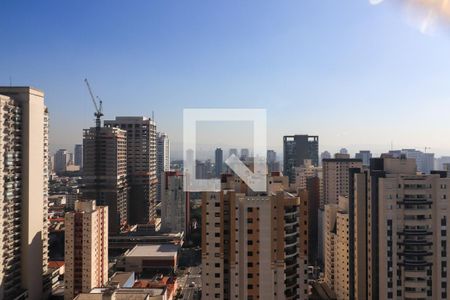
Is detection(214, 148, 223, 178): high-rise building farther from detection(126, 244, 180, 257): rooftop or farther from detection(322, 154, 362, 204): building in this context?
detection(322, 154, 362, 204): building

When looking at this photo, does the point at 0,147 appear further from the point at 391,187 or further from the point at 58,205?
the point at 58,205

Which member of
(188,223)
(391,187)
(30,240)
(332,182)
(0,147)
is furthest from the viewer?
(188,223)

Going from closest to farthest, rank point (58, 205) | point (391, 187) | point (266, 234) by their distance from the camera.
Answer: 1. point (266, 234)
2. point (391, 187)
3. point (58, 205)

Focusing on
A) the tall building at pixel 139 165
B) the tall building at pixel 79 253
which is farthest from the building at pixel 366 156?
the tall building at pixel 139 165

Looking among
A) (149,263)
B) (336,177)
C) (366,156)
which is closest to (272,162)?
(366,156)

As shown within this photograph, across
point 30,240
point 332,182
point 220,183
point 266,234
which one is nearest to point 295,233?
point 266,234

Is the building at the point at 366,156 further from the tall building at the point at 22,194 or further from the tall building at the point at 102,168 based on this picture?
the tall building at the point at 102,168

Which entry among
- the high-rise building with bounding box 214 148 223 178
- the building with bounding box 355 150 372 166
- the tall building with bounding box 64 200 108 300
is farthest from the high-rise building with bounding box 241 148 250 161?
the tall building with bounding box 64 200 108 300

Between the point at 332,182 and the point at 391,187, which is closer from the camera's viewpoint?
the point at 391,187
